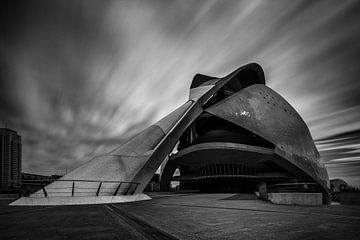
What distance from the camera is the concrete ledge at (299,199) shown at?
32.4ft

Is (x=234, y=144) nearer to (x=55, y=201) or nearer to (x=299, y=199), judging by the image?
(x=299, y=199)

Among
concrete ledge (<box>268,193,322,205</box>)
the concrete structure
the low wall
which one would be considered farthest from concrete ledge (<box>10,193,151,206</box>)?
the low wall

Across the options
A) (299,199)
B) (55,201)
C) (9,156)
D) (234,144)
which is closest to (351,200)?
(234,144)

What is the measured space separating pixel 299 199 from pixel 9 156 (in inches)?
5554

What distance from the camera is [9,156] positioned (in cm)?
12162

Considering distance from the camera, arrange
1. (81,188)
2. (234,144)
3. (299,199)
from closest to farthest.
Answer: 1. (299,199)
2. (81,188)
3. (234,144)

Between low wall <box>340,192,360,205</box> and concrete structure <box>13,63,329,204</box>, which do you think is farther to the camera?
low wall <box>340,192,360,205</box>

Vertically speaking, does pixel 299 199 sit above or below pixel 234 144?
below

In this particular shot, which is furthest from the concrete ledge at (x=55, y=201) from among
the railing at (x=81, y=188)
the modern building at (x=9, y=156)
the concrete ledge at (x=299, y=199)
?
the modern building at (x=9, y=156)

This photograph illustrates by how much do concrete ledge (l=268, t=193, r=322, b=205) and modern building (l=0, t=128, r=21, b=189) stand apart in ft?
444

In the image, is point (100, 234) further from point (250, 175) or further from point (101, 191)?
point (250, 175)

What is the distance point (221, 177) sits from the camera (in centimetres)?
2819

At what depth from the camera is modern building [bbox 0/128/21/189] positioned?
118938 millimetres

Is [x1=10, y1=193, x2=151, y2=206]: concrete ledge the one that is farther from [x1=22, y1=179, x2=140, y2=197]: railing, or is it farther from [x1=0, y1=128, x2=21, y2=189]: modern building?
[x1=0, y1=128, x2=21, y2=189]: modern building
